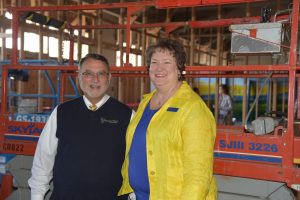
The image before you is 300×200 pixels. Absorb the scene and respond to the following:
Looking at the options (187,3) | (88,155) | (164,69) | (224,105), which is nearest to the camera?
(164,69)

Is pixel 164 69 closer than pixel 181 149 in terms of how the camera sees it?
No

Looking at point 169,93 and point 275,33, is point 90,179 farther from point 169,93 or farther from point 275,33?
point 275,33

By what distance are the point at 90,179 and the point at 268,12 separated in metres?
2.14

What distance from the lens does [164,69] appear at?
2027mm

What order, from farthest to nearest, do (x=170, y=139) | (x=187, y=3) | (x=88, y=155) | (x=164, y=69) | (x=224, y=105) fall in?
(x=224, y=105) < (x=187, y=3) < (x=88, y=155) < (x=164, y=69) < (x=170, y=139)

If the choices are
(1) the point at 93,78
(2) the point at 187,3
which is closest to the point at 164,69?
(1) the point at 93,78

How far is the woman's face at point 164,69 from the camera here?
6.64 ft

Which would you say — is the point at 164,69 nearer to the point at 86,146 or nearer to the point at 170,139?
the point at 170,139

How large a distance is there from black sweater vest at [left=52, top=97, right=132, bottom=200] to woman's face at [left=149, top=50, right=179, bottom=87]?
1.51 ft

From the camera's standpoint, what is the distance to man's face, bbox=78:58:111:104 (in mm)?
2369

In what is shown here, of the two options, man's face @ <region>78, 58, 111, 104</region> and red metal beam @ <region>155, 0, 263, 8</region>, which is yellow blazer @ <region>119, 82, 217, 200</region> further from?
red metal beam @ <region>155, 0, 263, 8</region>

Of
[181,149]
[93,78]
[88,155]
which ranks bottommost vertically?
[88,155]

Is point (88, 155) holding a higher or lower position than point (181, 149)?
lower

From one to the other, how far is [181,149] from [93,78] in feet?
2.69
